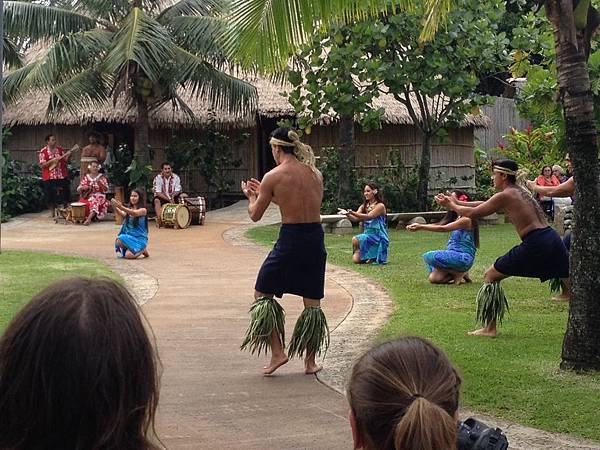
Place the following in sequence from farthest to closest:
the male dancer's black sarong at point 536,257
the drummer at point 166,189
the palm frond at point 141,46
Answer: the drummer at point 166,189 < the palm frond at point 141,46 < the male dancer's black sarong at point 536,257

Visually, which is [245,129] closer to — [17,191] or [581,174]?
[17,191]

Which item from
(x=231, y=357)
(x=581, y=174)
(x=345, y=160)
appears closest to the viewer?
(x=581, y=174)

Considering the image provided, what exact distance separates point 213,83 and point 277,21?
13.5 meters

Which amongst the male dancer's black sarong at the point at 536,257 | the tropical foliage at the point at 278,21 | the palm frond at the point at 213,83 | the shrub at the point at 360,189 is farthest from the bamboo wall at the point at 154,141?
the male dancer's black sarong at the point at 536,257

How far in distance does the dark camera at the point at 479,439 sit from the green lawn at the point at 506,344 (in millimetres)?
3331

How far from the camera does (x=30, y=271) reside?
43.8ft

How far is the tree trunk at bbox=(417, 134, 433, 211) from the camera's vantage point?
20.9 meters

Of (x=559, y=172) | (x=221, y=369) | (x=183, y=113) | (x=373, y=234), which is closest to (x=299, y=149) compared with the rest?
(x=221, y=369)

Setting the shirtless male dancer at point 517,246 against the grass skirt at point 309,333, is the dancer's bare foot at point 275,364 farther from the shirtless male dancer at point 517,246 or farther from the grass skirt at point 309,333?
the shirtless male dancer at point 517,246

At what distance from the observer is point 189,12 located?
2122 centimetres

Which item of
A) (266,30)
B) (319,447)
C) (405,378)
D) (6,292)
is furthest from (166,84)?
(405,378)

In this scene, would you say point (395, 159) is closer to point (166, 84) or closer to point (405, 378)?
point (166, 84)

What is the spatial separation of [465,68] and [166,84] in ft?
21.2

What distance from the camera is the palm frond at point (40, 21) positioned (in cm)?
1992
